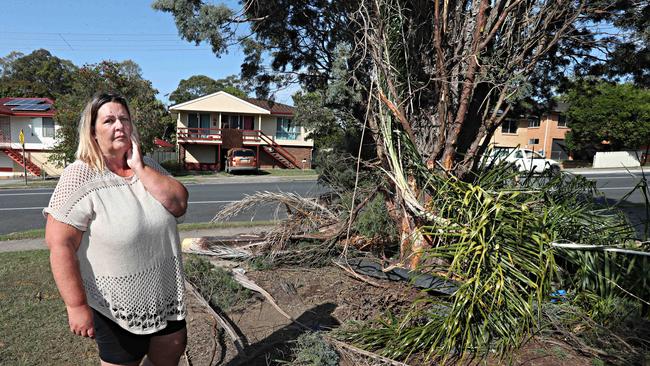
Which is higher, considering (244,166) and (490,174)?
(490,174)

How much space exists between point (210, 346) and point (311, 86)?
6.00 meters

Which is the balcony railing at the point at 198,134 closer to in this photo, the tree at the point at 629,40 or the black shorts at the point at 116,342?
the tree at the point at 629,40

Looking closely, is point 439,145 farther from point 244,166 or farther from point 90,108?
point 244,166

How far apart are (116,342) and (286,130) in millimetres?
32897

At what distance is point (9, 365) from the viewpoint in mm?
3037

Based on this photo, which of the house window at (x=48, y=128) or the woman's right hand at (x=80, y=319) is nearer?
the woman's right hand at (x=80, y=319)

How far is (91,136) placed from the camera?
7.09ft

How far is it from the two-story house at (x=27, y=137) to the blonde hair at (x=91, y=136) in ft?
99.9

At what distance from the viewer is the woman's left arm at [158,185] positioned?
215cm

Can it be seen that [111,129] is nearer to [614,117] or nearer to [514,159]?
[514,159]

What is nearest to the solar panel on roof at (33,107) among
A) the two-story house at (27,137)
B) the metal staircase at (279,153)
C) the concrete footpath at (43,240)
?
the two-story house at (27,137)

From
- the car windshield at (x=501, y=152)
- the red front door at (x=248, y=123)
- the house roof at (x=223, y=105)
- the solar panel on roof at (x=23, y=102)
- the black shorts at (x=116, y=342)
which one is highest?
the house roof at (x=223, y=105)

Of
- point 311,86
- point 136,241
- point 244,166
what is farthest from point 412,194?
point 244,166

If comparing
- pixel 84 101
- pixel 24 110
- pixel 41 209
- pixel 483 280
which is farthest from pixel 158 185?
pixel 24 110
